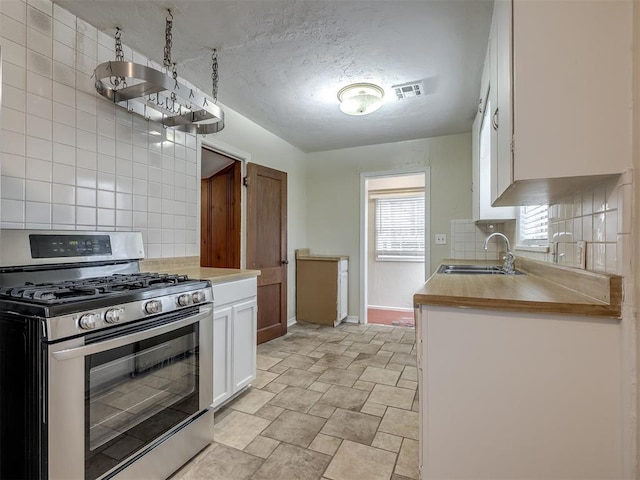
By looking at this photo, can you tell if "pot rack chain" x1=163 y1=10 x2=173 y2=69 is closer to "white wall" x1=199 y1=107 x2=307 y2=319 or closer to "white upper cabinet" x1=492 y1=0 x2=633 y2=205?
"white wall" x1=199 y1=107 x2=307 y2=319

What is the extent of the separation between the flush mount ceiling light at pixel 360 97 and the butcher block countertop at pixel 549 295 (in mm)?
1758

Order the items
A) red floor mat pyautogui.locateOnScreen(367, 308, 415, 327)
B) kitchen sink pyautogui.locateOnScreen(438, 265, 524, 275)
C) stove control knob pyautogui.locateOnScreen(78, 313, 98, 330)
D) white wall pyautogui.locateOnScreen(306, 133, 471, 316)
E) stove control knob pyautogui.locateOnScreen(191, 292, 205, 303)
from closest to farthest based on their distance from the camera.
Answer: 1. stove control knob pyautogui.locateOnScreen(78, 313, 98, 330)
2. stove control knob pyautogui.locateOnScreen(191, 292, 205, 303)
3. kitchen sink pyautogui.locateOnScreen(438, 265, 524, 275)
4. white wall pyautogui.locateOnScreen(306, 133, 471, 316)
5. red floor mat pyautogui.locateOnScreen(367, 308, 415, 327)

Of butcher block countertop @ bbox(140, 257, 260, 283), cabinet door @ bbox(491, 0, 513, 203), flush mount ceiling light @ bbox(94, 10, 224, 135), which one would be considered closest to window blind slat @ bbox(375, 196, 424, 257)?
butcher block countertop @ bbox(140, 257, 260, 283)

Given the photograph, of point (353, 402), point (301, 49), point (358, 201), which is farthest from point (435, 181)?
point (353, 402)

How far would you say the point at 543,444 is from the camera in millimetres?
1049

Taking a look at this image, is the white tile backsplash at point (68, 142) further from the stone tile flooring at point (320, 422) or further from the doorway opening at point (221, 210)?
the stone tile flooring at point (320, 422)

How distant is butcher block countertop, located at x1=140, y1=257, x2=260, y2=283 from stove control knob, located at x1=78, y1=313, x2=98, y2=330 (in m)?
0.68

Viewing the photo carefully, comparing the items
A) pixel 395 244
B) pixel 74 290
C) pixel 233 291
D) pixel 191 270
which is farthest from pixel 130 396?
pixel 395 244

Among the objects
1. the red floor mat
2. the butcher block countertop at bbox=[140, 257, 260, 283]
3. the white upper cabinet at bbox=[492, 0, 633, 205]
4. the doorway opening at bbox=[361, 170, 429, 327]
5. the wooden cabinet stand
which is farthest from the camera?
the doorway opening at bbox=[361, 170, 429, 327]

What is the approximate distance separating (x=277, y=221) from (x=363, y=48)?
211 centimetres

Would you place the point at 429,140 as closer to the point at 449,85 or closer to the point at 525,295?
the point at 449,85

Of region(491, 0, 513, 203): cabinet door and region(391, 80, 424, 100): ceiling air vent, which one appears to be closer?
region(491, 0, 513, 203): cabinet door

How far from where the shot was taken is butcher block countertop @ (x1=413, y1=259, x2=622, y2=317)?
978 millimetres

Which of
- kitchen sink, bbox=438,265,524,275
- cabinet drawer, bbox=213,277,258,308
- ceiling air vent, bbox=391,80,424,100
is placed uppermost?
ceiling air vent, bbox=391,80,424,100
